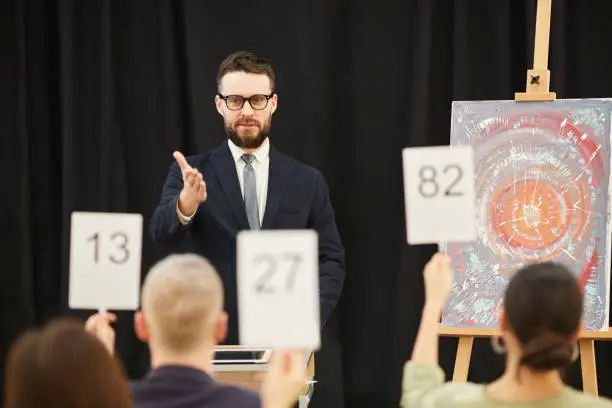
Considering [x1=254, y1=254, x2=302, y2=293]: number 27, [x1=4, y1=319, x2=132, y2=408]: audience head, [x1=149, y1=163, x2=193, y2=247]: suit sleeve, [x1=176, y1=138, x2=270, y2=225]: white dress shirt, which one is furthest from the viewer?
[x1=176, y1=138, x2=270, y2=225]: white dress shirt

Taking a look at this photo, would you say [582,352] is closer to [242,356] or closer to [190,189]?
[242,356]

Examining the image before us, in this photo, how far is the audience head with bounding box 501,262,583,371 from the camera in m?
1.81

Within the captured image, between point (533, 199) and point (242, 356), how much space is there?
149cm

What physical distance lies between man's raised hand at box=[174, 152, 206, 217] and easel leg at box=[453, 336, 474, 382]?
1.23 m

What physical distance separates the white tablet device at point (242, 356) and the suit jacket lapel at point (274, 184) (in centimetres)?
66

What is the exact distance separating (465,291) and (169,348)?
6.84 ft

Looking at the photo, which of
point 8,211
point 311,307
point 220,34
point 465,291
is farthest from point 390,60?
point 311,307

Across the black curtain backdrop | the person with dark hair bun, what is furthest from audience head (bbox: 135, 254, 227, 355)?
the black curtain backdrop

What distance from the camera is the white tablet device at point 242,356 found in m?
2.68

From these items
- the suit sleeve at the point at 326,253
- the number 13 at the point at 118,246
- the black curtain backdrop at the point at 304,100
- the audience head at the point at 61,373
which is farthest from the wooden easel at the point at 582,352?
the audience head at the point at 61,373

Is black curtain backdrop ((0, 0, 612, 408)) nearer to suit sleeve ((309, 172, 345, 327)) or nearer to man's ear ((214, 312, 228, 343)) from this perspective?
suit sleeve ((309, 172, 345, 327))

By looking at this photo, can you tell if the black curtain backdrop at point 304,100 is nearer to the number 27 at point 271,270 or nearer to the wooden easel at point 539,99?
the wooden easel at point 539,99

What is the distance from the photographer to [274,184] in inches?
134

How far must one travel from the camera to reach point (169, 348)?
1823 millimetres
